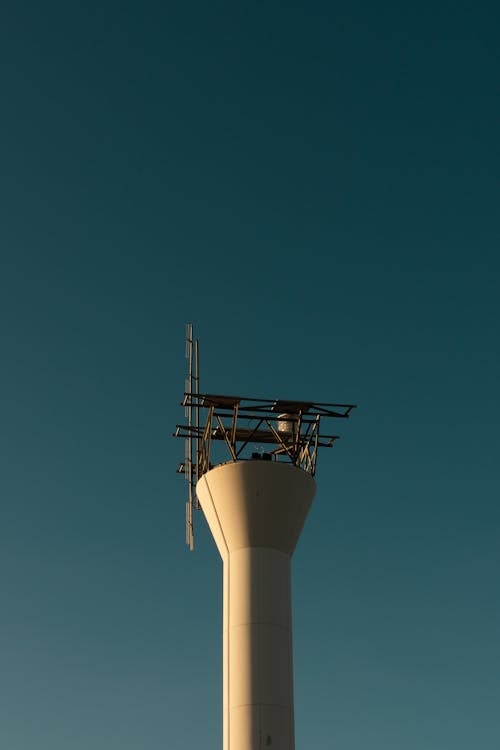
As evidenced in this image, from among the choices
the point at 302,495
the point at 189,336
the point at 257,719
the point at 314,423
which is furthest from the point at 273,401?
the point at 257,719

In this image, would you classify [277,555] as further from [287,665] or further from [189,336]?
[189,336]

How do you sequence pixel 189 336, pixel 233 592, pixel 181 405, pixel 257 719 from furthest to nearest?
pixel 189 336
pixel 181 405
pixel 233 592
pixel 257 719

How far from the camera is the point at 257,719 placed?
133 feet

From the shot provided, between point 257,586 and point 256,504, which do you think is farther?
point 256,504

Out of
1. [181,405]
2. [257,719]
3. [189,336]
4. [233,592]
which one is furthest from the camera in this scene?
[189,336]

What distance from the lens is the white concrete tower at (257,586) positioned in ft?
134

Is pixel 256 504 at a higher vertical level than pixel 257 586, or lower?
higher

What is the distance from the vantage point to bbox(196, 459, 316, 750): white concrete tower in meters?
40.9

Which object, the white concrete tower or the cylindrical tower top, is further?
the cylindrical tower top

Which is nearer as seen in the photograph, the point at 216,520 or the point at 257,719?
the point at 257,719

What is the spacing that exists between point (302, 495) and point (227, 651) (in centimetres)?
690

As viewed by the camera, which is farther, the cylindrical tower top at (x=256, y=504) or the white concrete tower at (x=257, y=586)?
the cylindrical tower top at (x=256, y=504)

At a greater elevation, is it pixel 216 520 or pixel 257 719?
pixel 216 520

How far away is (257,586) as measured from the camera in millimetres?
42781
